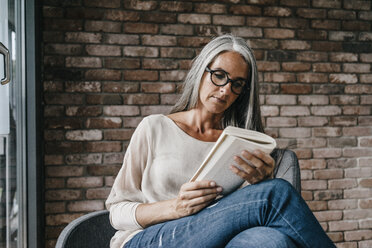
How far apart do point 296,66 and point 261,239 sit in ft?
5.14

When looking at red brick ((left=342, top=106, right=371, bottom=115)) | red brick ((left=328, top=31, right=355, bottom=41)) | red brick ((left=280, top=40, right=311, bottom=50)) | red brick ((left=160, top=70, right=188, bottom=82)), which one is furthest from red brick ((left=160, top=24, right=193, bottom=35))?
red brick ((left=342, top=106, right=371, bottom=115))

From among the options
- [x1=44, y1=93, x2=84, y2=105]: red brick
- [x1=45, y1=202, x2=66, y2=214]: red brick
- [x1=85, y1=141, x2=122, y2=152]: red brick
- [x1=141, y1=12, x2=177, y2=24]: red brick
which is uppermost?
[x1=141, y1=12, x2=177, y2=24]: red brick

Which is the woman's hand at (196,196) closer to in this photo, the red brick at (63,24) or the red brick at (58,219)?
the red brick at (58,219)

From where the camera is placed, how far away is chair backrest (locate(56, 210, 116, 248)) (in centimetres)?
108

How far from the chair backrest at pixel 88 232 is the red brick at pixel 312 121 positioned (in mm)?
1429

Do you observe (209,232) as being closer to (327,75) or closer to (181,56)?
(181,56)

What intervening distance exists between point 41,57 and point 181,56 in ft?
2.70

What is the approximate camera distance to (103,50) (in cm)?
195

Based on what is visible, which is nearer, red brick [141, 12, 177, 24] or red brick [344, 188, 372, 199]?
red brick [141, 12, 177, 24]

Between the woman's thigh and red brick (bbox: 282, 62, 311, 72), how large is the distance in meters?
1.48

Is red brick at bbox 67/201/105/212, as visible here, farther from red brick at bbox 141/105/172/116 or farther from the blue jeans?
the blue jeans

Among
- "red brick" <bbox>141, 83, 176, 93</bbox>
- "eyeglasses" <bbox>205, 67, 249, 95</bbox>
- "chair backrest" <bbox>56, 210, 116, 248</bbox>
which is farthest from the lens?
"red brick" <bbox>141, 83, 176, 93</bbox>

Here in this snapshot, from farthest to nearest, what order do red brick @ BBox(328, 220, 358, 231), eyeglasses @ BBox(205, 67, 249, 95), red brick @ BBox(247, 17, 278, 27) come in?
red brick @ BBox(328, 220, 358, 231)
red brick @ BBox(247, 17, 278, 27)
eyeglasses @ BBox(205, 67, 249, 95)

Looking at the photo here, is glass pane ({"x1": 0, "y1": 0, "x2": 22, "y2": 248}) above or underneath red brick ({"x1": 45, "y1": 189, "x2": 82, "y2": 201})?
above
